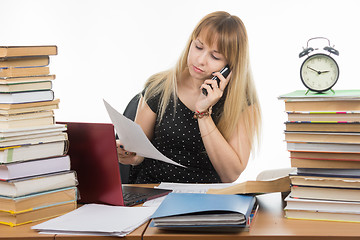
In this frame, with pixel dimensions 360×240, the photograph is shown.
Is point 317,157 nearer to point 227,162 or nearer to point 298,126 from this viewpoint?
point 298,126

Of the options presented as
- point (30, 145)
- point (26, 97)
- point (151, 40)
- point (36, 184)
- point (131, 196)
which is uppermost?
point (151, 40)

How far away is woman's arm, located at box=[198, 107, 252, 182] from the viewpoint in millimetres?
2174

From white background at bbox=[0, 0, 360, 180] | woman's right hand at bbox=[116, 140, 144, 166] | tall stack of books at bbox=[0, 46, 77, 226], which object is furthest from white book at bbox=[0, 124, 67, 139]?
white background at bbox=[0, 0, 360, 180]

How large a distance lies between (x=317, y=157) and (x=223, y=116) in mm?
945

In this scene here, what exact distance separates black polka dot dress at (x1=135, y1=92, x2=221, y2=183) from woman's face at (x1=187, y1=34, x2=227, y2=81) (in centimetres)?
24

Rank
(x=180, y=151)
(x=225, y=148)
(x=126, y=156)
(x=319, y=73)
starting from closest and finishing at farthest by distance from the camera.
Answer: (x=319, y=73)
(x=126, y=156)
(x=225, y=148)
(x=180, y=151)

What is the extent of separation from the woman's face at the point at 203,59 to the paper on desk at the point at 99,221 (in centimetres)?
87

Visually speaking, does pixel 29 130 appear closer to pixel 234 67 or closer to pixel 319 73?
pixel 319 73

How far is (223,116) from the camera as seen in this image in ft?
7.49

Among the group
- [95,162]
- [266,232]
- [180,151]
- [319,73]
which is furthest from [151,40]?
[266,232]

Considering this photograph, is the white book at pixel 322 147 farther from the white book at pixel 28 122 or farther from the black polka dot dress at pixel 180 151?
the black polka dot dress at pixel 180 151

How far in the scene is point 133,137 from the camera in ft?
5.44

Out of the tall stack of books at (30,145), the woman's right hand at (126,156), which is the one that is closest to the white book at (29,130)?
the tall stack of books at (30,145)

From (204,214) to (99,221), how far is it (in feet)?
0.98
